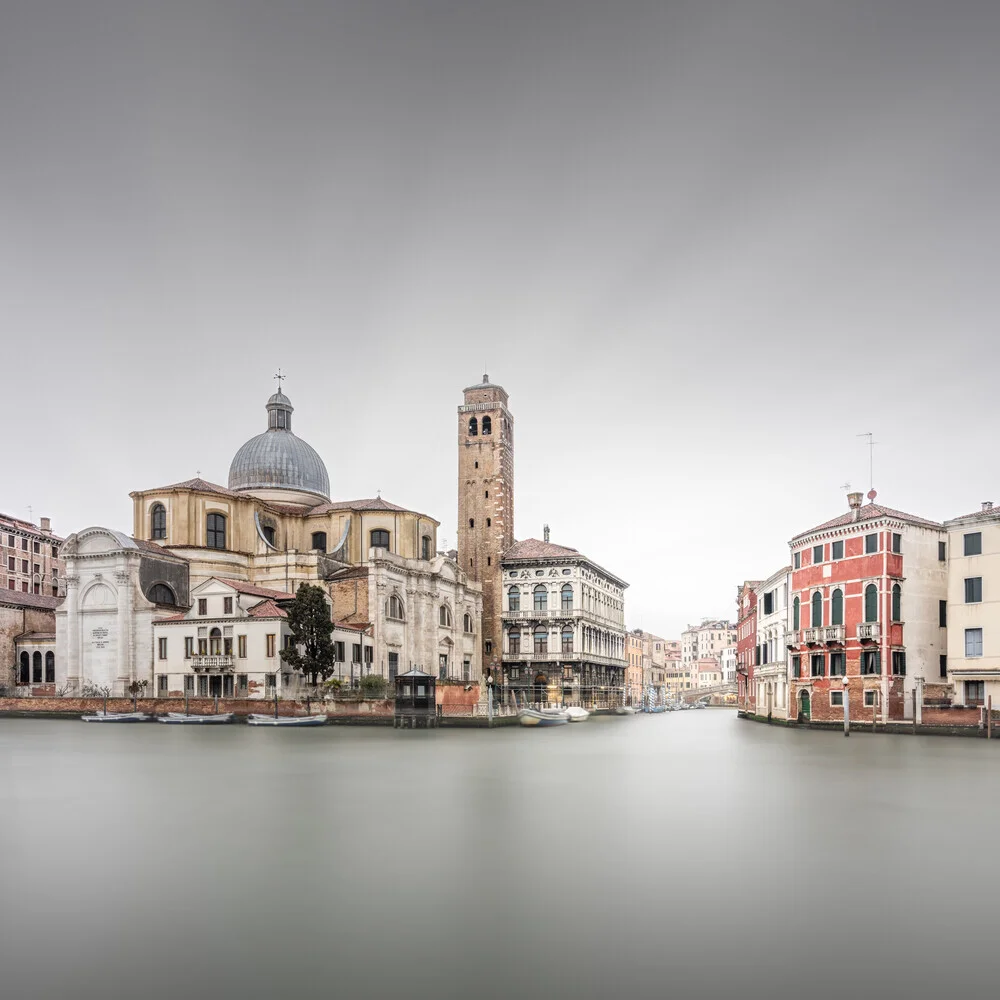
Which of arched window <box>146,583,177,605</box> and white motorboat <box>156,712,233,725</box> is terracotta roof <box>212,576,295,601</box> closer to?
arched window <box>146,583,177,605</box>

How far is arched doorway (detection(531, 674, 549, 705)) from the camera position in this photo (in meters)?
59.5

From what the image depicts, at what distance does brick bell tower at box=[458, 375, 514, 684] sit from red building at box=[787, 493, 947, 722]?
27.9 meters

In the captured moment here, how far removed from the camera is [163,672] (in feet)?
146

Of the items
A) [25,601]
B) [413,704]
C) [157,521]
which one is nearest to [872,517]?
[413,704]

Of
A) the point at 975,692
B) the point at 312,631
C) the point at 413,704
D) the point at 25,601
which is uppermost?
the point at 25,601

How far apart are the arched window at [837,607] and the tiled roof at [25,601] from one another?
43.2 m

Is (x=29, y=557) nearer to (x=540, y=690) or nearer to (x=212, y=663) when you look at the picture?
(x=212, y=663)

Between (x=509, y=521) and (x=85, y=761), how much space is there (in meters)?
41.3

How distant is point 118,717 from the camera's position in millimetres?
41250

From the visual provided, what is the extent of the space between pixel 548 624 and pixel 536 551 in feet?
16.7

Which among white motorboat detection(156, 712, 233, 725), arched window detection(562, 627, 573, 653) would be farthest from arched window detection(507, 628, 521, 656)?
white motorboat detection(156, 712, 233, 725)

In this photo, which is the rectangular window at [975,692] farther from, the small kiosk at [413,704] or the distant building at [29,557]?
the distant building at [29,557]

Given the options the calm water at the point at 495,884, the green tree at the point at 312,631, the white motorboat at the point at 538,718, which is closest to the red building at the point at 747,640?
the white motorboat at the point at 538,718

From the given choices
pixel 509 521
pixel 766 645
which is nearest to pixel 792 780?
pixel 766 645
